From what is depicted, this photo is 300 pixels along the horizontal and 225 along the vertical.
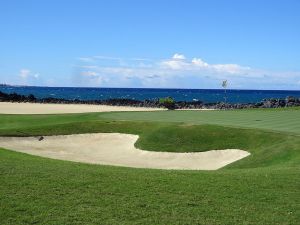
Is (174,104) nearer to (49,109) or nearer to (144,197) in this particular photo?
(49,109)

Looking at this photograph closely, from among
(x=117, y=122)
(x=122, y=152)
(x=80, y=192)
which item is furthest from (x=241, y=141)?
(x=80, y=192)

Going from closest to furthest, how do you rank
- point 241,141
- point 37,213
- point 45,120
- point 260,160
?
1. point 37,213
2. point 260,160
3. point 241,141
4. point 45,120

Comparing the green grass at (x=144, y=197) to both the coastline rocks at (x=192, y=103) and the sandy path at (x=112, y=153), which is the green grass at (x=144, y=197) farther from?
the coastline rocks at (x=192, y=103)

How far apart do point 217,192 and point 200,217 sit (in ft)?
5.92

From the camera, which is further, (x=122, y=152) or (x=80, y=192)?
(x=122, y=152)

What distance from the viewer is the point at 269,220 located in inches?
353

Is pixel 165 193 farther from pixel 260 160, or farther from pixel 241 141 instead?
pixel 241 141

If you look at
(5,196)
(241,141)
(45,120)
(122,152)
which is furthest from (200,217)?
(45,120)

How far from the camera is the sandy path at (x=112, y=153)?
22484 millimetres

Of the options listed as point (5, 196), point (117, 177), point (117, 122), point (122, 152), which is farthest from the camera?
point (117, 122)

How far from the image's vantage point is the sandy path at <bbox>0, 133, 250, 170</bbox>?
73.8 feet

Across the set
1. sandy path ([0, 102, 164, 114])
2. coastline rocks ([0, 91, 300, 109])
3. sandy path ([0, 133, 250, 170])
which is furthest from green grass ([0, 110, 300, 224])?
coastline rocks ([0, 91, 300, 109])

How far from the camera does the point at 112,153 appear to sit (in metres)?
25.8

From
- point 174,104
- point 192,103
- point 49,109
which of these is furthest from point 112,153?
point 192,103
